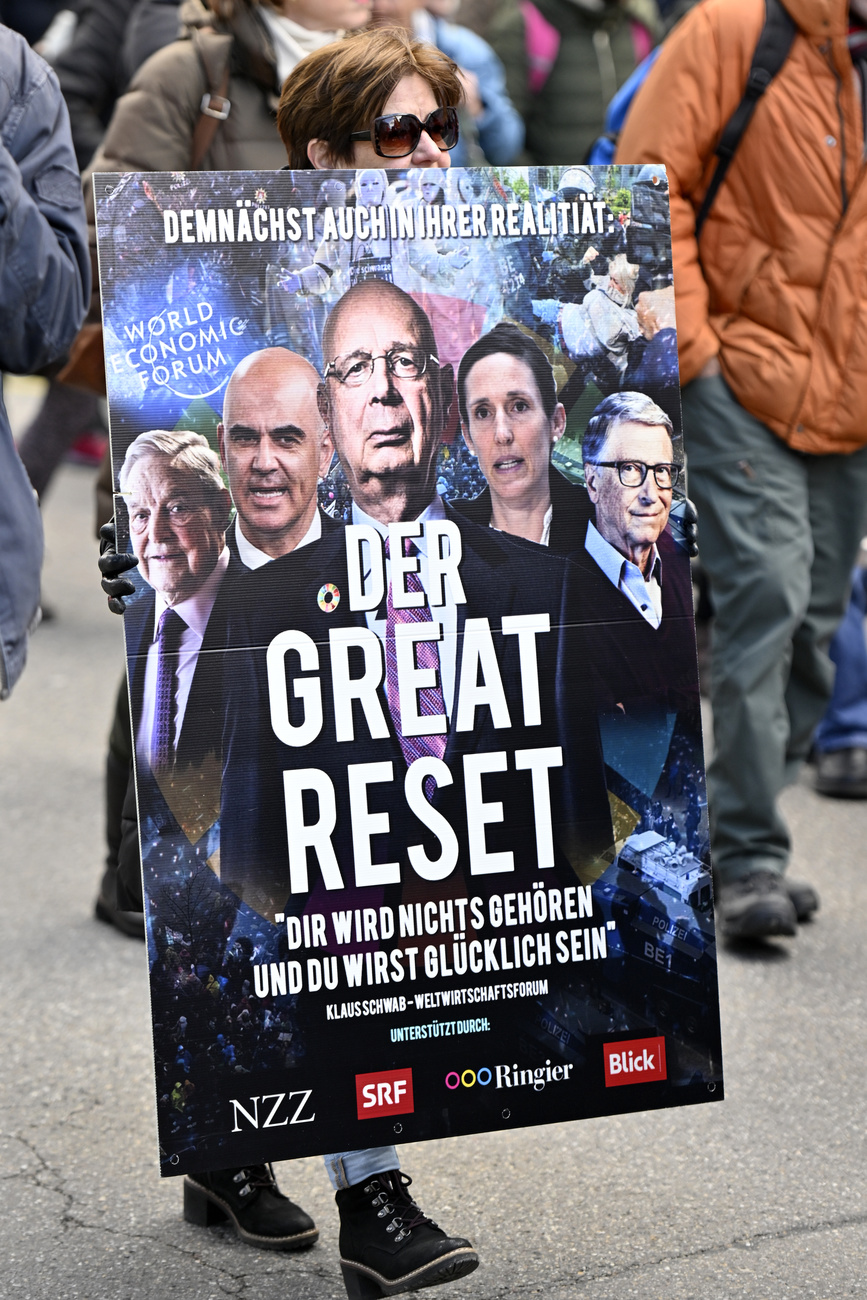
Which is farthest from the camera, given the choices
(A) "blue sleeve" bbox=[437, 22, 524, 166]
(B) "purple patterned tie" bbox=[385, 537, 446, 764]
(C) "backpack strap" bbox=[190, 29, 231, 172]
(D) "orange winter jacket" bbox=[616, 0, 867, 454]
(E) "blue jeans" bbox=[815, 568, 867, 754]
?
(A) "blue sleeve" bbox=[437, 22, 524, 166]

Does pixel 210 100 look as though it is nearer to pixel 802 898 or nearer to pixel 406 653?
pixel 406 653

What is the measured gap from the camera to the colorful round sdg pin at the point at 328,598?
2.45 m

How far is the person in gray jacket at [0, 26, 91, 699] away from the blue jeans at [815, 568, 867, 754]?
3.25 metres

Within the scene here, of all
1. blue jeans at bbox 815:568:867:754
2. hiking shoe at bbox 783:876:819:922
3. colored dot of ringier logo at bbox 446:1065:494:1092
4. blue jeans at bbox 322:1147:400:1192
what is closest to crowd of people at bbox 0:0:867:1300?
blue jeans at bbox 322:1147:400:1192

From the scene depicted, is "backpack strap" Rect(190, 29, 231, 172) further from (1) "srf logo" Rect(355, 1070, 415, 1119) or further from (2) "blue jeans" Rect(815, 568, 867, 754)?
(2) "blue jeans" Rect(815, 568, 867, 754)

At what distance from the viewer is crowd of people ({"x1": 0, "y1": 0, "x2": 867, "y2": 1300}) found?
2.40 meters

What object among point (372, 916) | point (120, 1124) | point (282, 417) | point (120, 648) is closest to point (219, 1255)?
point (120, 1124)

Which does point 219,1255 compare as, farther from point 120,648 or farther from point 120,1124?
point 120,648

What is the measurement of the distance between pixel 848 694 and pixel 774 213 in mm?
1979

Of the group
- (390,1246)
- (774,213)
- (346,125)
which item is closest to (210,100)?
(346,125)

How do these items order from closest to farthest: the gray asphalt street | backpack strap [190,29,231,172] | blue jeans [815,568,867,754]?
the gray asphalt street, backpack strap [190,29,231,172], blue jeans [815,568,867,754]

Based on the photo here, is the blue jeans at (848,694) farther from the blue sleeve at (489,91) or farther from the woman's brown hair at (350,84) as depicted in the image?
the woman's brown hair at (350,84)

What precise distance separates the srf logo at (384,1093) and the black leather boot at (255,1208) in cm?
49

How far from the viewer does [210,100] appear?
12.8ft
